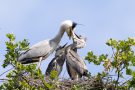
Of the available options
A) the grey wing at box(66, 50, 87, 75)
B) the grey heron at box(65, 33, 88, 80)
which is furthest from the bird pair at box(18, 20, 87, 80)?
the grey wing at box(66, 50, 87, 75)

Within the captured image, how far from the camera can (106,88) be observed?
10.8 metres

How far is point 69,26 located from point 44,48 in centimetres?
87

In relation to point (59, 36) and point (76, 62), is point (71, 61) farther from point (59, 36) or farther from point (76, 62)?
point (59, 36)

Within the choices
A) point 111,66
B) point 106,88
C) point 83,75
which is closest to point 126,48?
point 111,66

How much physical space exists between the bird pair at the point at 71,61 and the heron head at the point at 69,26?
0.40m

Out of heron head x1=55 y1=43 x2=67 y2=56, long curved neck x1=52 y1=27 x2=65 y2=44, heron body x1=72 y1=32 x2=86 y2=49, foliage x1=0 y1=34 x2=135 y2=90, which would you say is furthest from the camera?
long curved neck x1=52 y1=27 x2=65 y2=44

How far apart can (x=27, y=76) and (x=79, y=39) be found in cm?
371

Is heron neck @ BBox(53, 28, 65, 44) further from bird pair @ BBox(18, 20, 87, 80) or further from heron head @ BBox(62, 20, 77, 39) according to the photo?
heron head @ BBox(62, 20, 77, 39)

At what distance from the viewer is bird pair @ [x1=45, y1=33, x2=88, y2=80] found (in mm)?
12762

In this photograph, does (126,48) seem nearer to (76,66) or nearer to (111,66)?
(111,66)

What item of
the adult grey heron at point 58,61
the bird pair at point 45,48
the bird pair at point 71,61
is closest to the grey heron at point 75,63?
the bird pair at point 71,61

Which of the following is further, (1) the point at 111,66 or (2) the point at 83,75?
(2) the point at 83,75

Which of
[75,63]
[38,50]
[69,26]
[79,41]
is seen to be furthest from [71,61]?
[69,26]

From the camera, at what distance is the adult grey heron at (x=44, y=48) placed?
12898 mm
